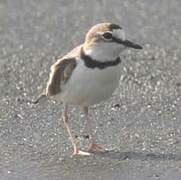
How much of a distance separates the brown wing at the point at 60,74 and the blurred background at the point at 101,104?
0.38 metres

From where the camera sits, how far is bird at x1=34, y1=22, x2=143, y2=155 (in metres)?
5.76

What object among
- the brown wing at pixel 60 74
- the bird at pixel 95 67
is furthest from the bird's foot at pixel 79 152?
the brown wing at pixel 60 74

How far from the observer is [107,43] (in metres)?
5.75

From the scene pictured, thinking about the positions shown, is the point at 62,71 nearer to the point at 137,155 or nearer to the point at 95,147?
the point at 95,147

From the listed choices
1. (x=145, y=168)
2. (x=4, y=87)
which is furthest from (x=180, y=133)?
(x=4, y=87)

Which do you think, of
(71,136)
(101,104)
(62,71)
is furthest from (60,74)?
(101,104)

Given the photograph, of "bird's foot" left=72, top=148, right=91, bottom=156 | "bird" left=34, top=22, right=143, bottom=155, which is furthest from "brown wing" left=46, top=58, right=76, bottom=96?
"bird's foot" left=72, top=148, right=91, bottom=156

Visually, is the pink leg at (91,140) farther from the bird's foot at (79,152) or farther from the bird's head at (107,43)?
the bird's head at (107,43)

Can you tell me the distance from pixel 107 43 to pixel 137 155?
825mm

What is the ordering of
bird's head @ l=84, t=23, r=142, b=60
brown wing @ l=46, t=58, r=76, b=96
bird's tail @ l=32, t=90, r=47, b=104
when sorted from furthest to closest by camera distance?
bird's tail @ l=32, t=90, r=47, b=104 < brown wing @ l=46, t=58, r=76, b=96 < bird's head @ l=84, t=23, r=142, b=60

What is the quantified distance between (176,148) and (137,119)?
0.73 m

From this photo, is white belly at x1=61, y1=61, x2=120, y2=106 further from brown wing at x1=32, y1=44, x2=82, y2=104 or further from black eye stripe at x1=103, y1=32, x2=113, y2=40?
black eye stripe at x1=103, y1=32, x2=113, y2=40

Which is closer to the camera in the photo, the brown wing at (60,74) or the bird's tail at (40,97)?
the brown wing at (60,74)

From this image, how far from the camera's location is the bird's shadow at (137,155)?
229 inches
